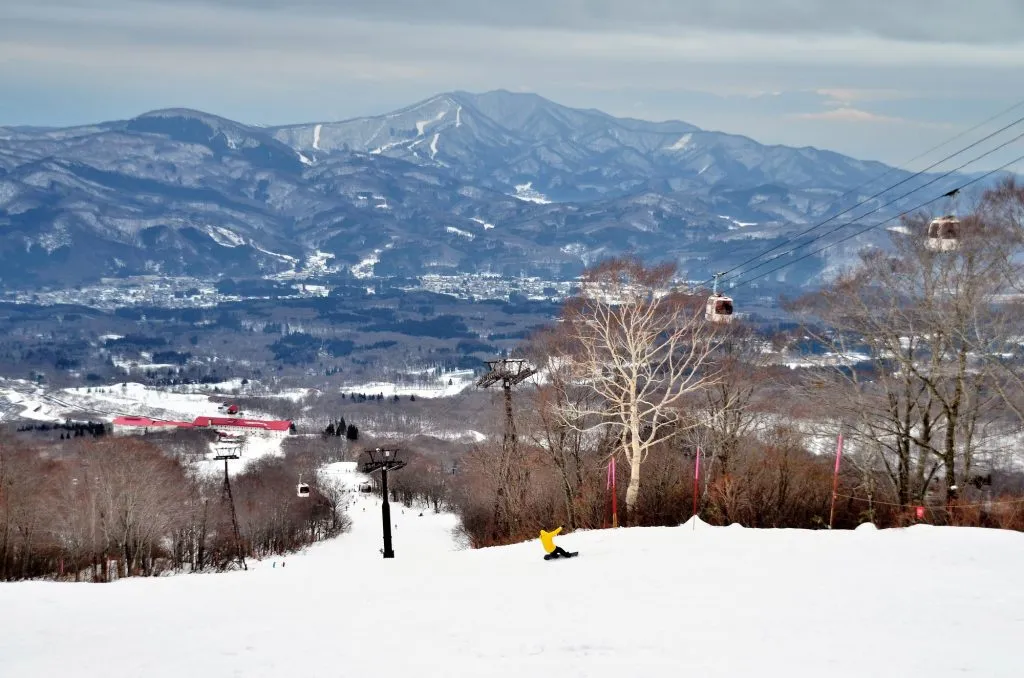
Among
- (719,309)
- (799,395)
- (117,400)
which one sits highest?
(719,309)

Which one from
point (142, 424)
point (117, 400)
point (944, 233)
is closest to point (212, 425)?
point (142, 424)

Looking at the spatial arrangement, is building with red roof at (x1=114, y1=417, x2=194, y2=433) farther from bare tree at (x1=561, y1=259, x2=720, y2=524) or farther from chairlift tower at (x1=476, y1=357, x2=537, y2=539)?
bare tree at (x1=561, y1=259, x2=720, y2=524)

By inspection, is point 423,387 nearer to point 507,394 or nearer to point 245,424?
point 245,424

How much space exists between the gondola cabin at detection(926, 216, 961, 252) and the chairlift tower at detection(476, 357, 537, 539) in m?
12.5

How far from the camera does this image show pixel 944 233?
15.4 m

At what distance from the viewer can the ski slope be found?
28.8ft

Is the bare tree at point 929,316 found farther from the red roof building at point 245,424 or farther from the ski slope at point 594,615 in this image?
the red roof building at point 245,424

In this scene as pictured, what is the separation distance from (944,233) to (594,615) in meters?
10.3

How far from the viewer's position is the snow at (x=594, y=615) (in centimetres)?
878

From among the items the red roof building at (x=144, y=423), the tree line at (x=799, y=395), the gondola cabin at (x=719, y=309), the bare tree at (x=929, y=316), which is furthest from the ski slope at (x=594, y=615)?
the red roof building at (x=144, y=423)

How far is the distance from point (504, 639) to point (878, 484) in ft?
64.7

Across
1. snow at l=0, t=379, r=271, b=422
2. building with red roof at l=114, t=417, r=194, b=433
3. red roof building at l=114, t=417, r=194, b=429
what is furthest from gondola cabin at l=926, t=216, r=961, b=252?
snow at l=0, t=379, r=271, b=422

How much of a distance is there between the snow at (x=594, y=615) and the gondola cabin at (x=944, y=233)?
538cm

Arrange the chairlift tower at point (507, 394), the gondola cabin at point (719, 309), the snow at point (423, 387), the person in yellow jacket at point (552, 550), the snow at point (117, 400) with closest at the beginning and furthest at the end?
the person in yellow jacket at point (552, 550), the gondola cabin at point (719, 309), the chairlift tower at point (507, 394), the snow at point (117, 400), the snow at point (423, 387)
